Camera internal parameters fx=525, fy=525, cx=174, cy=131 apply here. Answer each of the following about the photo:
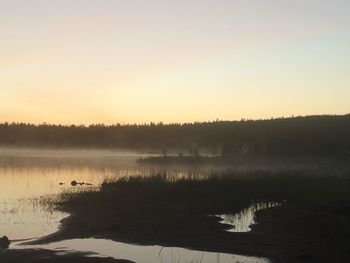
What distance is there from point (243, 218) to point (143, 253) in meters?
8.79

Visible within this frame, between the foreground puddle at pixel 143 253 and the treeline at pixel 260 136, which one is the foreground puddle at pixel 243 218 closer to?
the foreground puddle at pixel 143 253

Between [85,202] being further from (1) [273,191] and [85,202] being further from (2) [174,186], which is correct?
(1) [273,191]

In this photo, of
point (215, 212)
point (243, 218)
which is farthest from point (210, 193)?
point (243, 218)

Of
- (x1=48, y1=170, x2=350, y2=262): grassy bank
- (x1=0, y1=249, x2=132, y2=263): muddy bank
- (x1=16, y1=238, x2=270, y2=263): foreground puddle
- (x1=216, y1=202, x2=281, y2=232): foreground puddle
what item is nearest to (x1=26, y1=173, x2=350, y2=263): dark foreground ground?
(x1=48, y1=170, x2=350, y2=262): grassy bank

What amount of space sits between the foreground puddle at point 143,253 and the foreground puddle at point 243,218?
4.56m

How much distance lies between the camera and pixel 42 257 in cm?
1648

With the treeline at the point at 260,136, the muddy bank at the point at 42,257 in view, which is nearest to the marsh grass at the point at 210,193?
the muddy bank at the point at 42,257

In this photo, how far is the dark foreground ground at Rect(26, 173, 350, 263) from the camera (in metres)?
18.8

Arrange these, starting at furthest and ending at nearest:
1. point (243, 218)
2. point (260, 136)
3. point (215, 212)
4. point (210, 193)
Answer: point (260, 136)
point (210, 193)
point (215, 212)
point (243, 218)

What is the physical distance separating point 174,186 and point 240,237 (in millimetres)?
15376

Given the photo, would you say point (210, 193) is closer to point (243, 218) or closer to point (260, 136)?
point (243, 218)

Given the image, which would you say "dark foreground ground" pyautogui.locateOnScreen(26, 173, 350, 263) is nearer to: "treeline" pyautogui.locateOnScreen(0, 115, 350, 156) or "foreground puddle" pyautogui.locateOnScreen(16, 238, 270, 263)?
"foreground puddle" pyautogui.locateOnScreen(16, 238, 270, 263)

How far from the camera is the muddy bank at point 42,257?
16.0 m

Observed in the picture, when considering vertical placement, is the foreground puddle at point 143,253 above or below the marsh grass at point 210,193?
below
